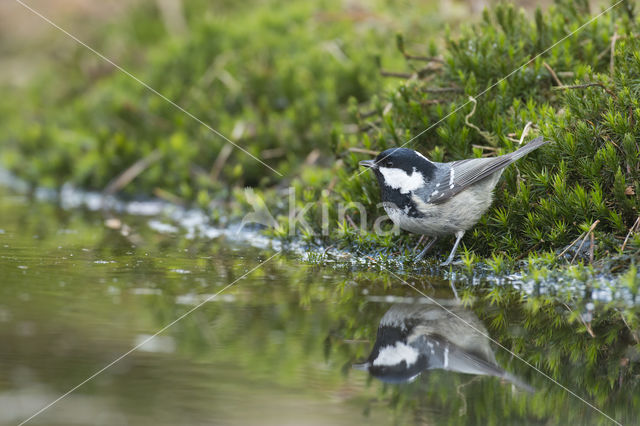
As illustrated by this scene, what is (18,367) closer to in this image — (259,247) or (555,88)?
(259,247)

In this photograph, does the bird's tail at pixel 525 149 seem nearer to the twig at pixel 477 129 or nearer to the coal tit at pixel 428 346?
the twig at pixel 477 129

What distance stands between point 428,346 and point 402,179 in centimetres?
191

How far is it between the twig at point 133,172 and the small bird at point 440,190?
14.7 feet

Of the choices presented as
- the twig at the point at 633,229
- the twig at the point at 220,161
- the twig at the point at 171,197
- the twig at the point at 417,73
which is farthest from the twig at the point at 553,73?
the twig at the point at 171,197

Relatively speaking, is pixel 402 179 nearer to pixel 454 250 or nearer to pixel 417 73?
pixel 454 250

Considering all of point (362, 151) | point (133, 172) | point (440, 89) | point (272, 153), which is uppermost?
point (440, 89)

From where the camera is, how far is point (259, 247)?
6348 mm

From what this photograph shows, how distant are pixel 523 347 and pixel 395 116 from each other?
324cm

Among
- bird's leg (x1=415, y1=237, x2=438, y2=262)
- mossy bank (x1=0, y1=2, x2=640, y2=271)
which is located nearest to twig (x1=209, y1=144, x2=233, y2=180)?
mossy bank (x1=0, y1=2, x2=640, y2=271)

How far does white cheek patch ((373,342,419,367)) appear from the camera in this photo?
345 cm

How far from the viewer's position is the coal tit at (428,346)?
3.32m

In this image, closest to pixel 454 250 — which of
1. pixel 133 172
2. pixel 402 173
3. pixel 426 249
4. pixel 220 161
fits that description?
pixel 426 249

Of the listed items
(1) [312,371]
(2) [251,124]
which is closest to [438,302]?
(1) [312,371]

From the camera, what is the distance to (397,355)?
353 centimetres
